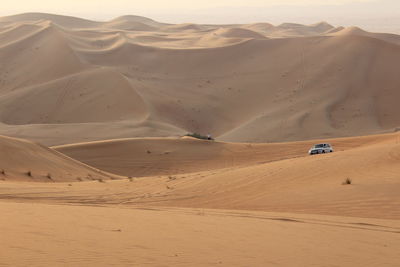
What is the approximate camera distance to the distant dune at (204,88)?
47844mm

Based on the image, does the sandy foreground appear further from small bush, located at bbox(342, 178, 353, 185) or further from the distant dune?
the distant dune

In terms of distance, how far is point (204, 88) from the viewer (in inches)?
2356

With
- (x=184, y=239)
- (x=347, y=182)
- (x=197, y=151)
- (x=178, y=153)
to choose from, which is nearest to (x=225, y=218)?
(x=184, y=239)

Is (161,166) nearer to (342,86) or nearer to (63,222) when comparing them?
(63,222)

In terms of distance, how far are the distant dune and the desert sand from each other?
0.19 meters

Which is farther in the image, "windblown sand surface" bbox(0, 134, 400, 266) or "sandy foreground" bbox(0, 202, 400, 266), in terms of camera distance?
"windblown sand surface" bbox(0, 134, 400, 266)

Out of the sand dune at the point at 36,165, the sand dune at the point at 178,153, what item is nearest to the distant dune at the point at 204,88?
the sand dune at the point at 178,153

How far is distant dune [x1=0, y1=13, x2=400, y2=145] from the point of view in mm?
47844

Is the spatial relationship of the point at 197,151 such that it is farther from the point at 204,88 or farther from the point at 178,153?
the point at 204,88

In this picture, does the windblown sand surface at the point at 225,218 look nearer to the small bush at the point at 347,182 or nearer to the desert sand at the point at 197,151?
the desert sand at the point at 197,151

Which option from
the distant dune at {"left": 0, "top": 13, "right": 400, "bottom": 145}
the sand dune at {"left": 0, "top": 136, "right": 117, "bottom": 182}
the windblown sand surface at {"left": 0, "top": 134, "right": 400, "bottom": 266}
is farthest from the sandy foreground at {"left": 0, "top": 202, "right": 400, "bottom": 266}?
the distant dune at {"left": 0, "top": 13, "right": 400, "bottom": 145}

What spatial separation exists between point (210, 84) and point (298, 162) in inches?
1661

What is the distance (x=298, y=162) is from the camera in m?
19.0

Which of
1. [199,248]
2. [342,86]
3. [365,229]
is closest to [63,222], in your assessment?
[199,248]
